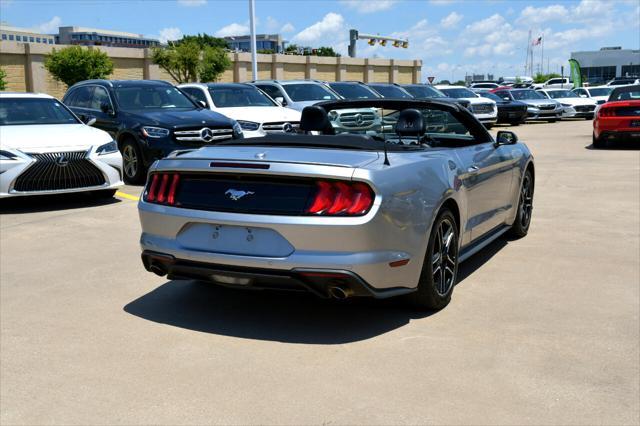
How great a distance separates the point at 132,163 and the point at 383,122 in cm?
691

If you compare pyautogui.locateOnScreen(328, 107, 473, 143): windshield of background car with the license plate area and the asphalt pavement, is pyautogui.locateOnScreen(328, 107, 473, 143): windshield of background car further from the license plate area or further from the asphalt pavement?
the license plate area

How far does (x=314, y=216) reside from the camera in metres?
4.40

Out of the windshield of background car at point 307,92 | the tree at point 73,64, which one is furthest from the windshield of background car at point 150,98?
the tree at point 73,64

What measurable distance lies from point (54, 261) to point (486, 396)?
4.43 m

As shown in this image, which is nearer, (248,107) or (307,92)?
(248,107)

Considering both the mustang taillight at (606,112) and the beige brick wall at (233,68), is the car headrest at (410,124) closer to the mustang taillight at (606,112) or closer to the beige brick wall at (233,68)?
the mustang taillight at (606,112)

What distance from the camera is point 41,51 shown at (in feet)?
141

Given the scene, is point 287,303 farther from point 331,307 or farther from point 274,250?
point 274,250

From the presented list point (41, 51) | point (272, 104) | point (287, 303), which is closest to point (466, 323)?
point (287, 303)

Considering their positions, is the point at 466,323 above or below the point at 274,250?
below

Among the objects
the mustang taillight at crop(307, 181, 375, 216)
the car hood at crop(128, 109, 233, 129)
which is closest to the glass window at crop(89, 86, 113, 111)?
the car hood at crop(128, 109, 233, 129)

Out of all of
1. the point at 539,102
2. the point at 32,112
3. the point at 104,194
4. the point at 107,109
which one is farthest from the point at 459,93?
the point at 32,112

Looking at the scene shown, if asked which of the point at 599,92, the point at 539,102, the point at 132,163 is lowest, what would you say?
the point at 132,163

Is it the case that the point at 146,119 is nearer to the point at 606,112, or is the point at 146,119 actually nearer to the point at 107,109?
the point at 107,109
